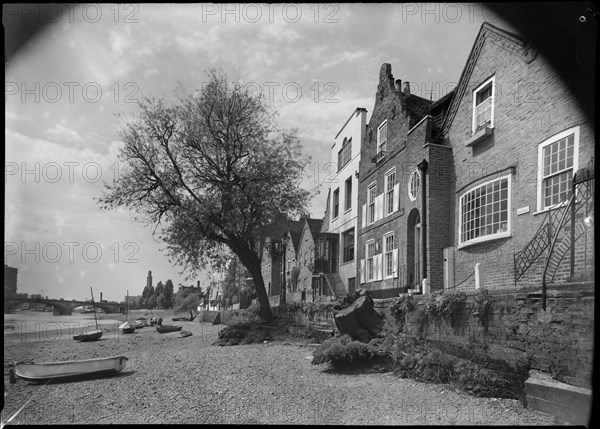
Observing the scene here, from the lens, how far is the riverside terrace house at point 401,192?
28.7 ft

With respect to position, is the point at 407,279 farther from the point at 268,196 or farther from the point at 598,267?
the point at 598,267

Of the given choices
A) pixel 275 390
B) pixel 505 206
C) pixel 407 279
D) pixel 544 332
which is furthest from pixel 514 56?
pixel 275 390

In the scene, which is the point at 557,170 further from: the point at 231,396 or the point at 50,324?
the point at 50,324

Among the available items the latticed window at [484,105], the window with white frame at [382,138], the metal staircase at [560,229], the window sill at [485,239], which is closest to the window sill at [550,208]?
the metal staircase at [560,229]

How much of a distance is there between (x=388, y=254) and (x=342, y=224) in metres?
1.45

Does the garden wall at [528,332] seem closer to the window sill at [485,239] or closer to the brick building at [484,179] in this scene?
the brick building at [484,179]

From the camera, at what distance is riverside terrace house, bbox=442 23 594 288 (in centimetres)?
517

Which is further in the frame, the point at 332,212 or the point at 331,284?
the point at 331,284

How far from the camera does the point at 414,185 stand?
9.70m

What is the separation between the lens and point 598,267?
4496mm

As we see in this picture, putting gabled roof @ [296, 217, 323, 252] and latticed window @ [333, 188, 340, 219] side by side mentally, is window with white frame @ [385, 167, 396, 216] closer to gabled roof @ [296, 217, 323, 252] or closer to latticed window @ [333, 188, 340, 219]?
latticed window @ [333, 188, 340, 219]

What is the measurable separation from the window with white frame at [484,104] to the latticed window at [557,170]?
1.47 m

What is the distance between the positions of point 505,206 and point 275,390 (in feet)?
14.3

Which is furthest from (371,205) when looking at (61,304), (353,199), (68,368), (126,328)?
(68,368)
